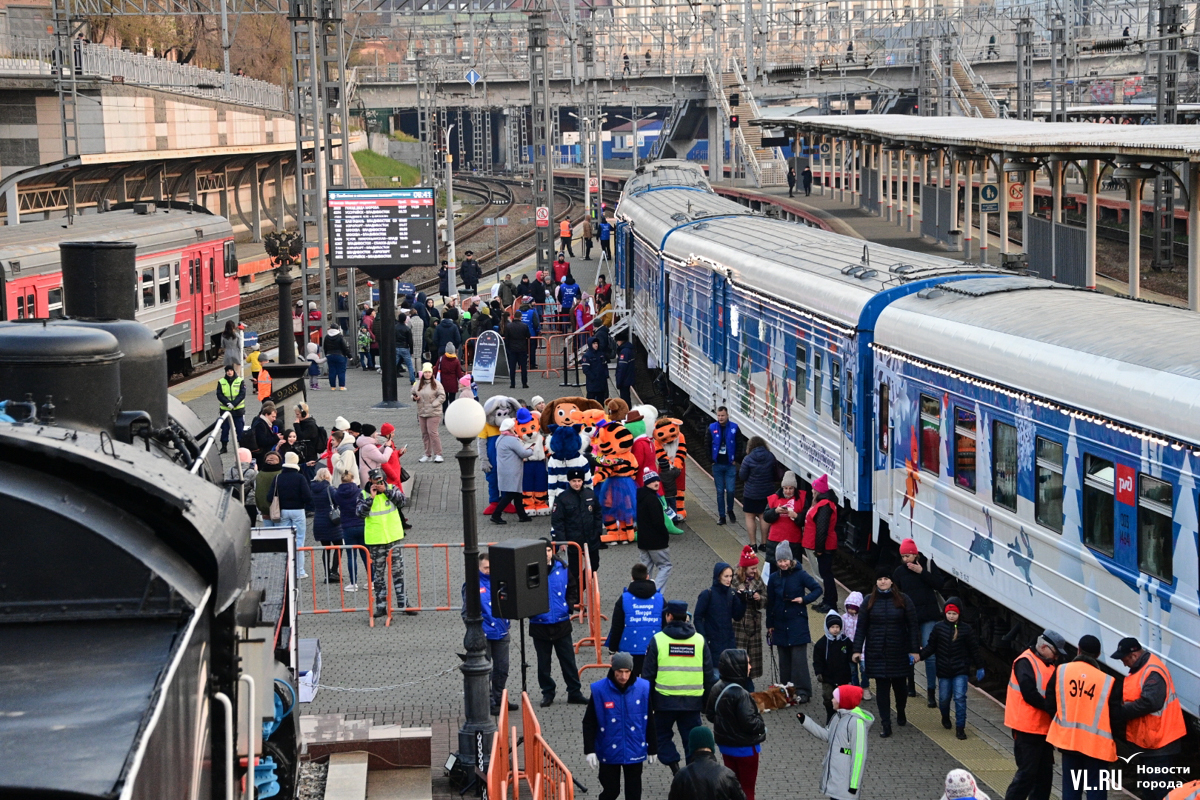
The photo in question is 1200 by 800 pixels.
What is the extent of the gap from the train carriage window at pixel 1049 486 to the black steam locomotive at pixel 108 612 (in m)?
6.75

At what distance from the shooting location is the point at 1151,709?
9.52m

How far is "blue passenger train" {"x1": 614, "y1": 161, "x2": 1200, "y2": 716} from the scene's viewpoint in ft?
34.0

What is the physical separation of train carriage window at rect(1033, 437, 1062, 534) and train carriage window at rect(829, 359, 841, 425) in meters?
5.00

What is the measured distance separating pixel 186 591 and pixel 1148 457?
7247mm

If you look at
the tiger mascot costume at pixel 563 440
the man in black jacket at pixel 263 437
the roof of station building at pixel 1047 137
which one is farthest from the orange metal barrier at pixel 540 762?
the roof of station building at pixel 1047 137

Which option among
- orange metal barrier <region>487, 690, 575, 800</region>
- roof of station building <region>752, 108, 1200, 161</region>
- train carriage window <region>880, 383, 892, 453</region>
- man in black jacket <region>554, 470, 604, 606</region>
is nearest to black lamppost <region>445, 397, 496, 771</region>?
orange metal barrier <region>487, 690, 575, 800</region>

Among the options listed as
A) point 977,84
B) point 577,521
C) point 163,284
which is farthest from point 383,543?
point 977,84

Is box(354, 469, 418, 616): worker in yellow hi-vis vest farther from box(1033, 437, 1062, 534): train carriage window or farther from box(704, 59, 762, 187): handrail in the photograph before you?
box(704, 59, 762, 187): handrail

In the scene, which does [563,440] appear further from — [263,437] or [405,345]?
[405,345]

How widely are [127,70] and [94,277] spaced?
4346 centimetres

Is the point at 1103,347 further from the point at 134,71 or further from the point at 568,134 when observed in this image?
the point at 568,134

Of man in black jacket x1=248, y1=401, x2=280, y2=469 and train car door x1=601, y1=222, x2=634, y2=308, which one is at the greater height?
train car door x1=601, y1=222, x2=634, y2=308

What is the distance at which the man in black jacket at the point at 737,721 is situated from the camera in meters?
10.1

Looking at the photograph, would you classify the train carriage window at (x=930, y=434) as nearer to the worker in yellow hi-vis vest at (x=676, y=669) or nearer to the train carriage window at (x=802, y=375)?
the train carriage window at (x=802, y=375)
